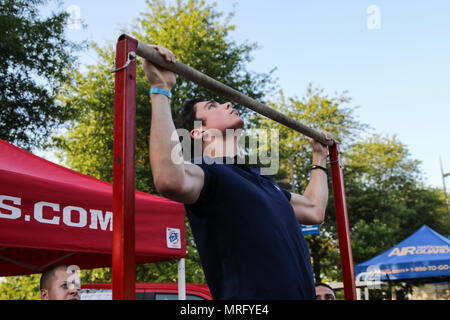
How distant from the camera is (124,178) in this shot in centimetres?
135

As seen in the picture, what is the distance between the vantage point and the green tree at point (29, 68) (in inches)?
351

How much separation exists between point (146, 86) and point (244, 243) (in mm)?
10852

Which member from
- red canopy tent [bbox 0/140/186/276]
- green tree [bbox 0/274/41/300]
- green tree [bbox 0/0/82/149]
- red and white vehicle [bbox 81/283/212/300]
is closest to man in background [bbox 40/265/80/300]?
red canopy tent [bbox 0/140/186/276]

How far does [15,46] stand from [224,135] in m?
8.36

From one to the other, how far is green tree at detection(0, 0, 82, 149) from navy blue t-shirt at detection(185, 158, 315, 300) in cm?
873

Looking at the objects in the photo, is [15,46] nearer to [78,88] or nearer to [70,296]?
[78,88]

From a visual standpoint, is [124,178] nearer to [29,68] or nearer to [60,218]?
[60,218]

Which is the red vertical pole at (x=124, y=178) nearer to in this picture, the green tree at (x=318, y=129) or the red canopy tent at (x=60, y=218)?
the red canopy tent at (x=60, y=218)

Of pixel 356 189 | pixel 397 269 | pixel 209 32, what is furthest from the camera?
pixel 356 189

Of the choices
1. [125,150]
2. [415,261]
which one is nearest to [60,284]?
[125,150]

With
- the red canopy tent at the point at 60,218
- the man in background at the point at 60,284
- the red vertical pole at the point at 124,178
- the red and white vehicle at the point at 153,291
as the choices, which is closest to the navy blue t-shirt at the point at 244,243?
the red vertical pole at the point at 124,178

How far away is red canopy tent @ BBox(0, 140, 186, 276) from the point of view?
8.80 ft
